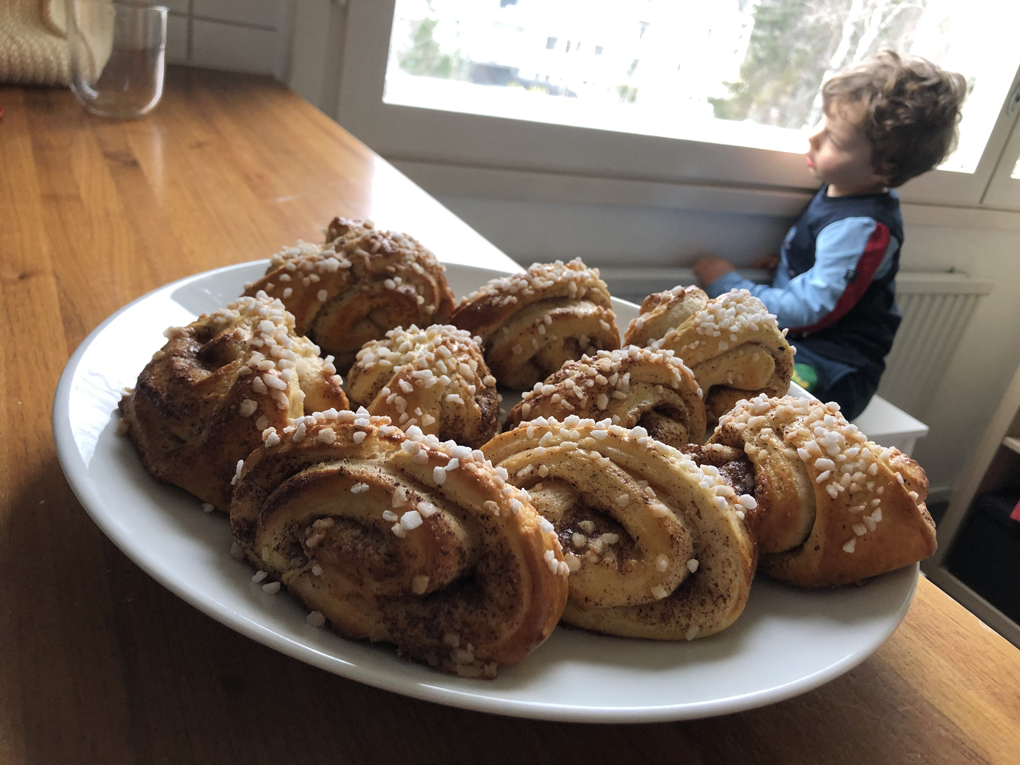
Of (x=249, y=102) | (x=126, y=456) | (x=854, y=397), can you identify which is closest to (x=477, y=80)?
(x=249, y=102)

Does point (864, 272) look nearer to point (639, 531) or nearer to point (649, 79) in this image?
point (649, 79)

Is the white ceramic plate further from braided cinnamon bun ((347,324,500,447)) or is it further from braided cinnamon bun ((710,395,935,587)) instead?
braided cinnamon bun ((347,324,500,447))

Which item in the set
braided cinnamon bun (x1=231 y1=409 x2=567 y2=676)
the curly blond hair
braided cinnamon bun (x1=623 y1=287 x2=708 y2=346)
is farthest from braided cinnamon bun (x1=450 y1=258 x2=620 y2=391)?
the curly blond hair

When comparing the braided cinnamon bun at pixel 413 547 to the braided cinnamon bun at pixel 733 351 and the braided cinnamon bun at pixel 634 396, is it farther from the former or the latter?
the braided cinnamon bun at pixel 733 351

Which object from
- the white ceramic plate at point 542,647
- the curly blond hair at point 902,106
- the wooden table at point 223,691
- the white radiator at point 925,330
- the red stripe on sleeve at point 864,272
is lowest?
the white radiator at point 925,330

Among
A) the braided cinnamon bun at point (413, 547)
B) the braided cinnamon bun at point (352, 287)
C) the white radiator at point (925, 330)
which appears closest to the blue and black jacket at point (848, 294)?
the white radiator at point (925, 330)

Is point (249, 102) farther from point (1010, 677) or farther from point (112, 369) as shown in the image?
point (1010, 677)
